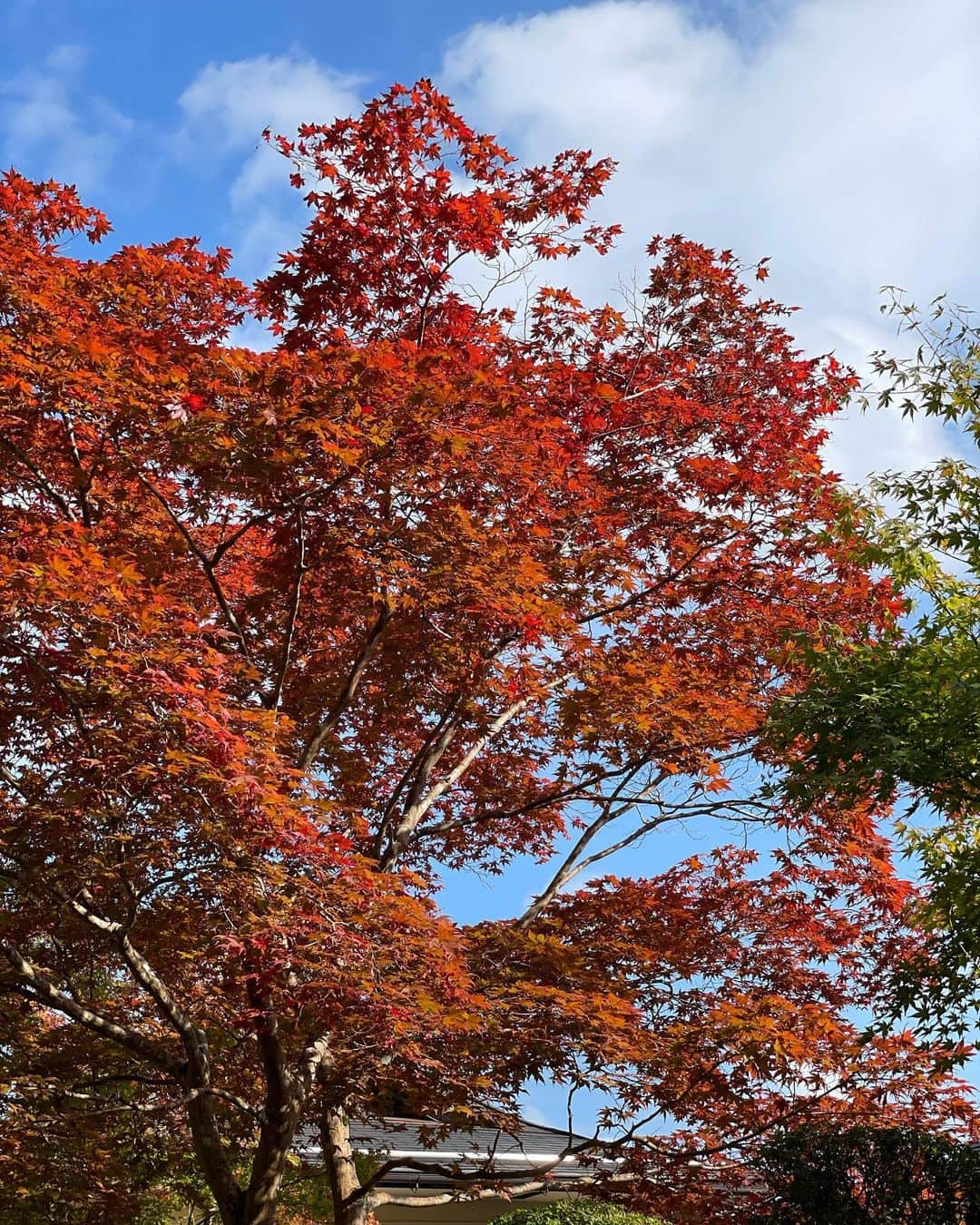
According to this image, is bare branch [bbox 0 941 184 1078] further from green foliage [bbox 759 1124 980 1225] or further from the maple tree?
green foliage [bbox 759 1124 980 1225]

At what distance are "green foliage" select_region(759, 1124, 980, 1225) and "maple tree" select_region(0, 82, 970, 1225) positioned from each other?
350 millimetres

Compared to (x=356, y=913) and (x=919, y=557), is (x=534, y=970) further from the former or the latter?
(x=919, y=557)

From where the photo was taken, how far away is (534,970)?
30.0 ft

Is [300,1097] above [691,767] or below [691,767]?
below

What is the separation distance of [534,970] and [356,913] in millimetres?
2419

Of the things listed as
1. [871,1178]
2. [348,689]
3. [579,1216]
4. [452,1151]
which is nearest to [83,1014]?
[348,689]

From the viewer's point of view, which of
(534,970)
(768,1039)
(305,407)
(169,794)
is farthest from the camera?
(534,970)

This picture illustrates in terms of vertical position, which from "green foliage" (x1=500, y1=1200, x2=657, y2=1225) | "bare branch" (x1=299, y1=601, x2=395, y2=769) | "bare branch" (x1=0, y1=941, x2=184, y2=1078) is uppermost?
"bare branch" (x1=299, y1=601, x2=395, y2=769)

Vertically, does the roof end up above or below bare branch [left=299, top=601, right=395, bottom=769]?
below

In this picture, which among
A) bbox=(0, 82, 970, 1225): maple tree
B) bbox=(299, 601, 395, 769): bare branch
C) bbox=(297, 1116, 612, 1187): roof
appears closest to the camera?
bbox=(0, 82, 970, 1225): maple tree

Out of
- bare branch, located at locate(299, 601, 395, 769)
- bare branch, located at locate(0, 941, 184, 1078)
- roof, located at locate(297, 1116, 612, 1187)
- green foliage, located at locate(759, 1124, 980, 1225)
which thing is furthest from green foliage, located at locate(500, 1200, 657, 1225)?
bare branch, located at locate(299, 601, 395, 769)

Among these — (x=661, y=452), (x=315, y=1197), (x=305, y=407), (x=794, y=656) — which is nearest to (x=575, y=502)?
(x=661, y=452)

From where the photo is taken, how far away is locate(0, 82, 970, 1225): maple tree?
287 inches

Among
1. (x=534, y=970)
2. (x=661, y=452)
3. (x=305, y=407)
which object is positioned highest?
(x=661, y=452)
